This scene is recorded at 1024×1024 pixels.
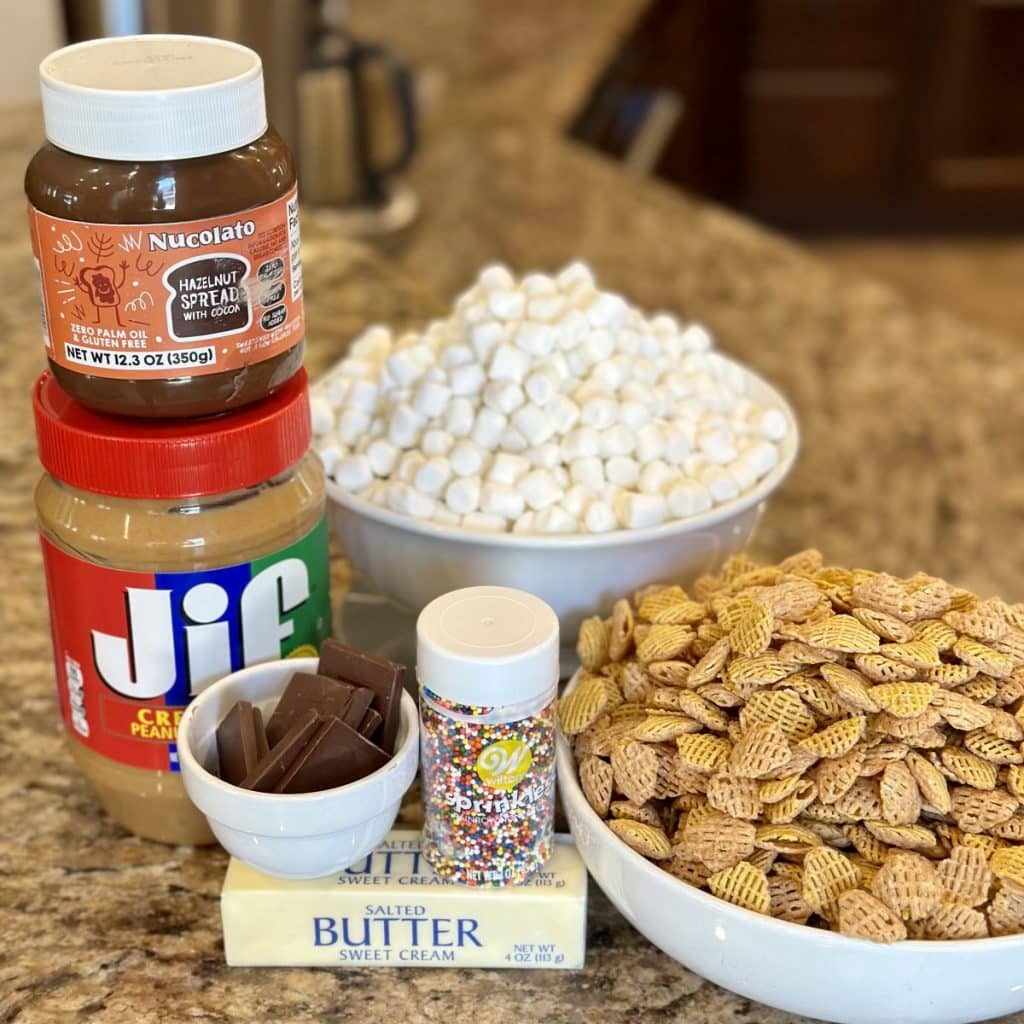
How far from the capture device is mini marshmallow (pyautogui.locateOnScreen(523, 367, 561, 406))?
0.95 metres

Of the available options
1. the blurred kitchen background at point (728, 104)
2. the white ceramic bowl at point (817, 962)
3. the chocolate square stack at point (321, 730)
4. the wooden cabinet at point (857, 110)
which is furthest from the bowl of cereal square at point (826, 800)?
the wooden cabinet at point (857, 110)

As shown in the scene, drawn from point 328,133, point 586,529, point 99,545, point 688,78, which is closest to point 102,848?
point 99,545

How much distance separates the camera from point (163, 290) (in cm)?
70

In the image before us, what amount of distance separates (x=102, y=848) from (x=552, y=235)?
1414 millimetres

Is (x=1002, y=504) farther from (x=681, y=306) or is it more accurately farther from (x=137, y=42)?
(x=137, y=42)

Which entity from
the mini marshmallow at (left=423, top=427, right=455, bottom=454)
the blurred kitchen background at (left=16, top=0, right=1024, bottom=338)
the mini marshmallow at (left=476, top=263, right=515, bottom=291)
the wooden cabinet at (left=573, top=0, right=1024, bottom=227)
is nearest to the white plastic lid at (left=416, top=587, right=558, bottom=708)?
the mini marshmallow at (left=423, top=427, right=455, bottom=454)

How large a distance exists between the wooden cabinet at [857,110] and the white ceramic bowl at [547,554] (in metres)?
2.68

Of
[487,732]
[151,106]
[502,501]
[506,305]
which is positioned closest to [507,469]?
[502,501]

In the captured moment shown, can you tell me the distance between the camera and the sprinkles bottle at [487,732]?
0.72 meters

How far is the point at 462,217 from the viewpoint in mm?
2326

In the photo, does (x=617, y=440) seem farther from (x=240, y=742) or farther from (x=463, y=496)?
(x=240, y=742)

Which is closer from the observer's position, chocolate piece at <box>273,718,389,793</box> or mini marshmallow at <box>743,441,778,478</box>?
chocolate piece at <box>273,718,389,793</box>

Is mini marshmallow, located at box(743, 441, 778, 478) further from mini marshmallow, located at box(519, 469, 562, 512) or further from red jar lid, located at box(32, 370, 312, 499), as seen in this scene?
red jar lid, located at box(32, 370, 312, 499)

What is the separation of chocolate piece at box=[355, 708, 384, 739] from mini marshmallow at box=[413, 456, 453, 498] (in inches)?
7.9
